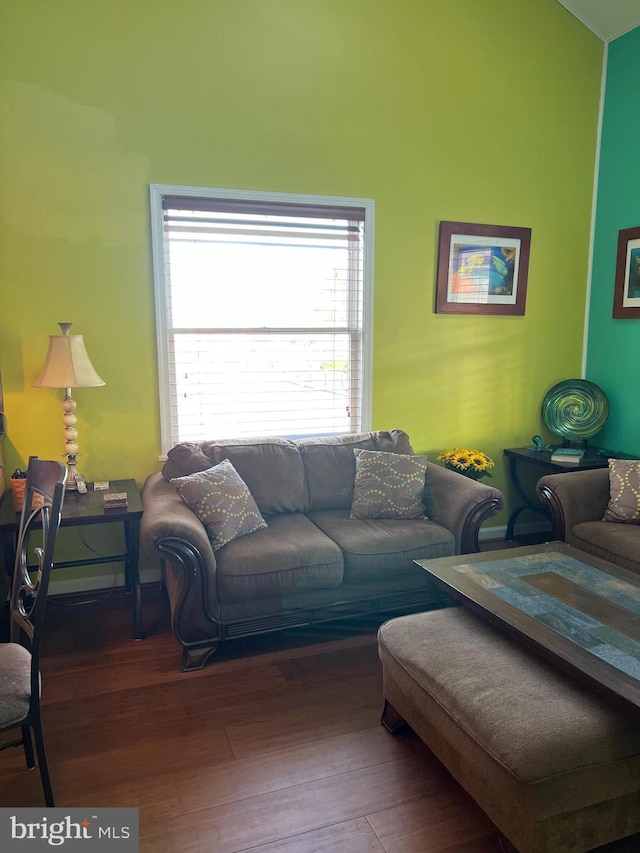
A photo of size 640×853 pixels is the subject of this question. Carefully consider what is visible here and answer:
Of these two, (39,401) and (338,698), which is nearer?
(338,698)

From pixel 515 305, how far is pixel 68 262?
9.22 feet

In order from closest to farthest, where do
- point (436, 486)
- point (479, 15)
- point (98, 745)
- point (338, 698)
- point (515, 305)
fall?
point (98, 745)
point (338, 698)
point (436, 486)
point (479, 15)
point (515, 305)

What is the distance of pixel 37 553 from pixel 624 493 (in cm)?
291

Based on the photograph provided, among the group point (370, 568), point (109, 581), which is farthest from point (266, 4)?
point (109, 581)

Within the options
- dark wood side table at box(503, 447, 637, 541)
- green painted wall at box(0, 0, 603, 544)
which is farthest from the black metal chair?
dark wood side table at box(503, 447, 637, 541)

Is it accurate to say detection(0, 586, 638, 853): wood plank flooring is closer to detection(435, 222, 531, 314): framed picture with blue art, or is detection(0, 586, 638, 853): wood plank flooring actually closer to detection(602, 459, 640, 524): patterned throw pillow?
detection(602, 459, 640, 524): patterned throw pillow

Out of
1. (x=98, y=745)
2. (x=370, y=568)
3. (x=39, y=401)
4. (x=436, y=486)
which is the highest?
(x=39, y=401)

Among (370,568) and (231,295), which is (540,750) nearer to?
(370,568)

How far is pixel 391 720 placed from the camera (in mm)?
2270

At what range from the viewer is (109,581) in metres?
3.46

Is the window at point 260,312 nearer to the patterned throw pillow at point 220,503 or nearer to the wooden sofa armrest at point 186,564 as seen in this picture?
the patterned throw pillow at point 220,503

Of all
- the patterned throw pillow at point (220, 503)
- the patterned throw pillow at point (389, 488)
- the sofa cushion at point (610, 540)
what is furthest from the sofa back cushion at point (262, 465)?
the sofa cushion at point (610, 540)

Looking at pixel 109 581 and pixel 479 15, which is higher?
pixel 479 15

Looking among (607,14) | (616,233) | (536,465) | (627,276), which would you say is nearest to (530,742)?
(536,465)
